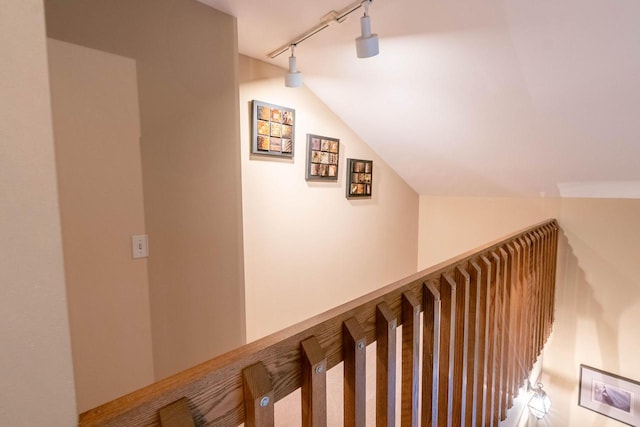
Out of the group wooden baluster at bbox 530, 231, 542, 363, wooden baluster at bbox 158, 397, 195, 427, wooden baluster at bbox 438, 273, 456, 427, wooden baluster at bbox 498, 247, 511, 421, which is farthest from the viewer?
wooden baluster at bbox 530, 231, 542, 363

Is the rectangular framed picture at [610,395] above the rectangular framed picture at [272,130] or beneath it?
beneath

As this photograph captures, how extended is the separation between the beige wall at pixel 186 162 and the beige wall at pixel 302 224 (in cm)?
Result: 48

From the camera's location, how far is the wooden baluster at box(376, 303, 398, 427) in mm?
838

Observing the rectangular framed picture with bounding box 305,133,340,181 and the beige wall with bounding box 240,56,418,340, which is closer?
the beige wall with bounding box 240,56,418,340

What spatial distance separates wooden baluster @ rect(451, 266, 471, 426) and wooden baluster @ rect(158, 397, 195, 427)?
1.04 m

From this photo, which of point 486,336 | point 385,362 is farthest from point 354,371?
point 486,336

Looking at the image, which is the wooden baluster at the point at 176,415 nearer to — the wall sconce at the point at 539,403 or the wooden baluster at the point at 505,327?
the wooden baluster at the point at 505,327

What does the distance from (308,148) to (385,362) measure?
2054mm

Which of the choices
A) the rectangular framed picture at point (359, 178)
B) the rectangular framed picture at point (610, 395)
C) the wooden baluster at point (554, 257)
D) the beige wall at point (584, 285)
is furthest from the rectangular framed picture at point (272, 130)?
the rectangular framed picture at point (610, 395)

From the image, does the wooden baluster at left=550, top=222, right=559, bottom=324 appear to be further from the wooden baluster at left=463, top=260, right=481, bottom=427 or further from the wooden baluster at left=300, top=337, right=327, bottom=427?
the wooden baluster at left=300, top=337, right=327, bottom=427

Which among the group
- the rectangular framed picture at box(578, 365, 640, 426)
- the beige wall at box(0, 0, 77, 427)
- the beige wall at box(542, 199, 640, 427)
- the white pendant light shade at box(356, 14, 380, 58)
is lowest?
the rectangular framed picture at box(578, 365, 640, 426)

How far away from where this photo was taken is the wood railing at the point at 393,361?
53cm

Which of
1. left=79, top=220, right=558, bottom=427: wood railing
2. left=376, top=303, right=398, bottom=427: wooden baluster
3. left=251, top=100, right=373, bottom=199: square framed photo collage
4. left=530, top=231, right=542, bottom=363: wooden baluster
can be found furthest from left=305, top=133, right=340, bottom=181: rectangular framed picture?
left=376, top=303, right=398, bottom=427: wooden baluster

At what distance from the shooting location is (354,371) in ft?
2.46
